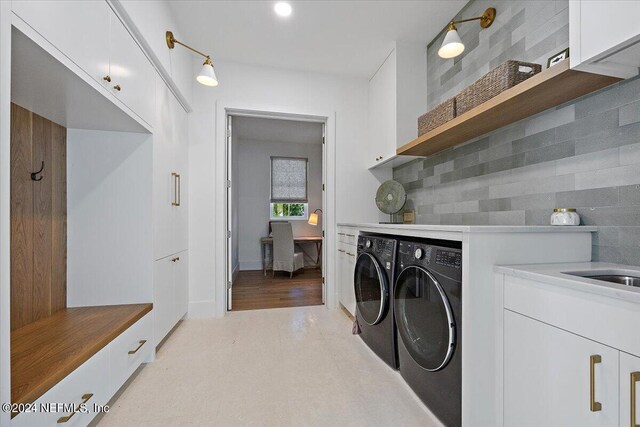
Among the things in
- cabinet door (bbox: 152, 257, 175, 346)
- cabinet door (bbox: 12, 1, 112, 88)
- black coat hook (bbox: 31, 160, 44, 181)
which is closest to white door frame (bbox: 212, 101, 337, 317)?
cabinet door (bbox: 152, 257, 175, 346)

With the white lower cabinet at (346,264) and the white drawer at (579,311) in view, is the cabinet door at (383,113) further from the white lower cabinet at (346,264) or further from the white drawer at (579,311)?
the white drawer at (579,311)

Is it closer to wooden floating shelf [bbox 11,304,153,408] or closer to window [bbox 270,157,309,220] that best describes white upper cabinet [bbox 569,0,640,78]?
wooden floating shelf [bbox 11,304,153,408]

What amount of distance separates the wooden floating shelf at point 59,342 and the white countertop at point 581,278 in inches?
68.7

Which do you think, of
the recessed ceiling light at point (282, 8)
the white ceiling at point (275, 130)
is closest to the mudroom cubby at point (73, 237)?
the recessed ceiling light at point (282, 8)

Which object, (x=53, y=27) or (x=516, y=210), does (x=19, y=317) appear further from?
(x=516, y=210)

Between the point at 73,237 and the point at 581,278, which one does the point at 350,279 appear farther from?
the point at 73,237

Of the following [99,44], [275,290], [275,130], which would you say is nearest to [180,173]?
[99,44]

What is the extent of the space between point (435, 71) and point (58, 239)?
3.20 metres

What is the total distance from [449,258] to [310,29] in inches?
89.4

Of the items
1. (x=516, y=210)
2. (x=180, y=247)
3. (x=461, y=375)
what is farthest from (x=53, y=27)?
(x=516, y=210)

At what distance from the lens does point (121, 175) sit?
180 cm

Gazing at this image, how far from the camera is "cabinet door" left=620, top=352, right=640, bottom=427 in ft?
2.20

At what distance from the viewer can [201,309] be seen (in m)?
2.75

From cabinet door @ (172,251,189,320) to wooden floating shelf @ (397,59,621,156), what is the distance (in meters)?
2.36
